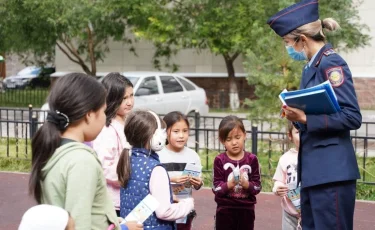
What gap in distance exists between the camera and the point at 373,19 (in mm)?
23031

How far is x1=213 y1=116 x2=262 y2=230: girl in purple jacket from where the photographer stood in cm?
505

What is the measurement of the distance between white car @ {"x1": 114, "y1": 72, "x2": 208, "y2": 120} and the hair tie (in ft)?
41.7

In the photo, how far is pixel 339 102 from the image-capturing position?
146 inches

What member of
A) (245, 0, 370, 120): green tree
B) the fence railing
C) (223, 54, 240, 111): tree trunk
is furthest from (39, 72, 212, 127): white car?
(223, 54, 240, 111): tree trunk

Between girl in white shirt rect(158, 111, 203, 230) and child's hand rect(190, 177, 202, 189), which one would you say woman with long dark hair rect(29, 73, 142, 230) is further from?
girl in white shirt rect(158, 111, 203, 230)

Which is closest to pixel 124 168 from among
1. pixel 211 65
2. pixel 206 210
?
pixel 206 210

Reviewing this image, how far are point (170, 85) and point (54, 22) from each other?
541 centimetres

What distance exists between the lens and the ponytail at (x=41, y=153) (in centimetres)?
290

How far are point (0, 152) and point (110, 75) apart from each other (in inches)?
305

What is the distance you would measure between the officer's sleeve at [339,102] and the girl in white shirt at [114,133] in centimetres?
120

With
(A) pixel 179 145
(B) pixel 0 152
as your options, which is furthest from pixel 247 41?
(A) pixel 179 145

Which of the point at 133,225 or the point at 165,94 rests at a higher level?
the point at 165,94

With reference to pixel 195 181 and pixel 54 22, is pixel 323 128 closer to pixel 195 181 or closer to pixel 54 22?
pixel 195 181

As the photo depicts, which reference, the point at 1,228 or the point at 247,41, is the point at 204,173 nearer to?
the point at 1,228
